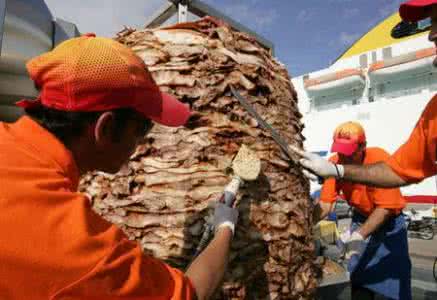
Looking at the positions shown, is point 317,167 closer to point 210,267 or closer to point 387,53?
point 210,267

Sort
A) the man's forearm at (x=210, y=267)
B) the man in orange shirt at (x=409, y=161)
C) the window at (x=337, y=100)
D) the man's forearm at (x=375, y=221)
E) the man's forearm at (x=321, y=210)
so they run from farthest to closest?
1. the window at (x=337, y=100)
2. the man's forearm at (x=321, y=210)
3. the man's forearm at (x=375, y=221)
4. the man in orange shirt at (x=409, y=161)
5. the man's forearm at (x=210, y=267)

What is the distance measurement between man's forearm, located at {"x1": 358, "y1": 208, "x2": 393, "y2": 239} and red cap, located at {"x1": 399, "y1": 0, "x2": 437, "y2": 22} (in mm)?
2012

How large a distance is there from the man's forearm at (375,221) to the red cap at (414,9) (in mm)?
2012

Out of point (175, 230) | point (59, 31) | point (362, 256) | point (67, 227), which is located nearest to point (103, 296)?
point (67, 227)

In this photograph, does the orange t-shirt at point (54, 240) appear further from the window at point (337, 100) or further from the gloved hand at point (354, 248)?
the window at point (337, 100)

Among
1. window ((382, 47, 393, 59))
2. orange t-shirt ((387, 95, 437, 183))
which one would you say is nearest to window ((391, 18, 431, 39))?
orange t-shirt ((387, 95, 437, 183))

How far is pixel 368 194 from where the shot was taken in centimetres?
393

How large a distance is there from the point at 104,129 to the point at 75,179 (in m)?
0.19

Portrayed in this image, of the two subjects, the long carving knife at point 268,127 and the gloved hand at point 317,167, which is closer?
the long carving knife at point 268,127

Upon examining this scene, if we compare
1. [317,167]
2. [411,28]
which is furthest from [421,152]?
[411,28]

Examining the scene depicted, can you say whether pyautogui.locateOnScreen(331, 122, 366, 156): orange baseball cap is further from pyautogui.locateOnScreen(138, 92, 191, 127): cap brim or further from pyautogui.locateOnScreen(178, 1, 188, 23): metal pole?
pyautogui.locateOnScreen(138, 92, 191, 127): cap brim

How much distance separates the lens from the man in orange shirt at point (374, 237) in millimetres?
3723

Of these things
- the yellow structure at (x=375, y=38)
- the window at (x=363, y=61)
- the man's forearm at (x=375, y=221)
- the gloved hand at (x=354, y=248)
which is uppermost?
the yellow structure at (x=375, y=38)

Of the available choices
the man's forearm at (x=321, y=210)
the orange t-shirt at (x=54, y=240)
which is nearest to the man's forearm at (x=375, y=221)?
the man's forearm at (x=321, y=210)
